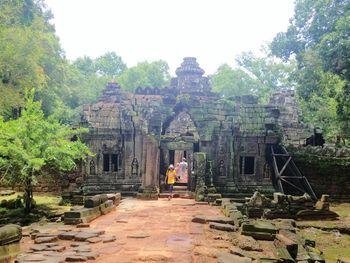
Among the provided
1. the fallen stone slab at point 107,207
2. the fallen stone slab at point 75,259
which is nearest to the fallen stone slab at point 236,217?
the fallen stone slab at point 107,207

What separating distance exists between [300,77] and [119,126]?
17.2 meters

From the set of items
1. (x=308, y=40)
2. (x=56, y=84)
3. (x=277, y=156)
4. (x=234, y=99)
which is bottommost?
(x=277, y=156)

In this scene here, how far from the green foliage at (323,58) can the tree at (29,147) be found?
46.4 feet

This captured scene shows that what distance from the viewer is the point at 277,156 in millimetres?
18906

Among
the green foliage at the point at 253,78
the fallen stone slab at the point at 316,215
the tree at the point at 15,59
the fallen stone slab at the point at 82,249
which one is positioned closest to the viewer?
the fallen stone slab at the point at 82,249

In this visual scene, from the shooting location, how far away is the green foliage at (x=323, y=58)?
1936 centimetres

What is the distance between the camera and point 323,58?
21.3 m

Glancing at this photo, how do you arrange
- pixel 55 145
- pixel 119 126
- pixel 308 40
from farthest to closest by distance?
1. pixel 308 40
2. pixel 119 126
3. pixel 55 145

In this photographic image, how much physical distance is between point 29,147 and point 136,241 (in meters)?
7.80

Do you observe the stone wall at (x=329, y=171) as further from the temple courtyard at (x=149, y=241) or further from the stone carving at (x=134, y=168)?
the stone carving at (x=134, y=168)

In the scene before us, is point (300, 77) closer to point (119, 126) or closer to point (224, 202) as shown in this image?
point (119, 126)

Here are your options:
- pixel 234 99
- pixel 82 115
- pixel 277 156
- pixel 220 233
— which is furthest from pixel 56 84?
pixel 220 233

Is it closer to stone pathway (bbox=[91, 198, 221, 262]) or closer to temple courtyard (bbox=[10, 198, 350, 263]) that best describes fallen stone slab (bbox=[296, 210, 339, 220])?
temple courtyard (bbox=[10, 198, 350, 263])

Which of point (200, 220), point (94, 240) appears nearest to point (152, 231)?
point (94, 240)
